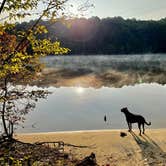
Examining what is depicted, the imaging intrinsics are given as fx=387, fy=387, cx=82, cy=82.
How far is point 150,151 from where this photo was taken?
814 inches

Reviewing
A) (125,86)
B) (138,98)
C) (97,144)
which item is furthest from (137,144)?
(125,86)

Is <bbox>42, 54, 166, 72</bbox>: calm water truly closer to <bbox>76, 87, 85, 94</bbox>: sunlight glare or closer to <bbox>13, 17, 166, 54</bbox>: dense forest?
<bbox>76, 87, 85, 94</bbox>: sunlight glare

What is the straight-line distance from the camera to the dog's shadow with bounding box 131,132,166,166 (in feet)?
62.4

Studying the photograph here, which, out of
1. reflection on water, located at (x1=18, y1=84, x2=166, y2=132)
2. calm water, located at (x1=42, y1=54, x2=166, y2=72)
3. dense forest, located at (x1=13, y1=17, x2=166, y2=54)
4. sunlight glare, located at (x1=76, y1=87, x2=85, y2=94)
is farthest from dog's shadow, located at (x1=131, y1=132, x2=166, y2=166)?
dense forest, located at (x1=13, y1=17, x2=166, y2=54)

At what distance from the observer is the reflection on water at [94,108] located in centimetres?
3047

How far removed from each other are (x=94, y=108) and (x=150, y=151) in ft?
55.1

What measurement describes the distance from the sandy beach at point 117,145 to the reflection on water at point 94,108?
2725mm

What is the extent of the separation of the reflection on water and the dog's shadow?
522cm

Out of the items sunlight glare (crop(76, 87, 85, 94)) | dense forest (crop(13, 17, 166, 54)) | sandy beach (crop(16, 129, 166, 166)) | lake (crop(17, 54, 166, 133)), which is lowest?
sunlight glare (crop(76, 87, 85, 94))

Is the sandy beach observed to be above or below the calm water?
above

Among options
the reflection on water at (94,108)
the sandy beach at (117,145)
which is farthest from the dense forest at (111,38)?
the sandy beach at (117,145)

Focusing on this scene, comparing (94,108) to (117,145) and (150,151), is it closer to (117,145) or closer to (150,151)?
(117,145)

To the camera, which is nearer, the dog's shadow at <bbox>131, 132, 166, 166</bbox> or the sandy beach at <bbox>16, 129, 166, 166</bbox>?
the dog's shadow at <bbox>131, 132, 166, 166</bbox>

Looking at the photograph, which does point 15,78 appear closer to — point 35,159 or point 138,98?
point 35,159
